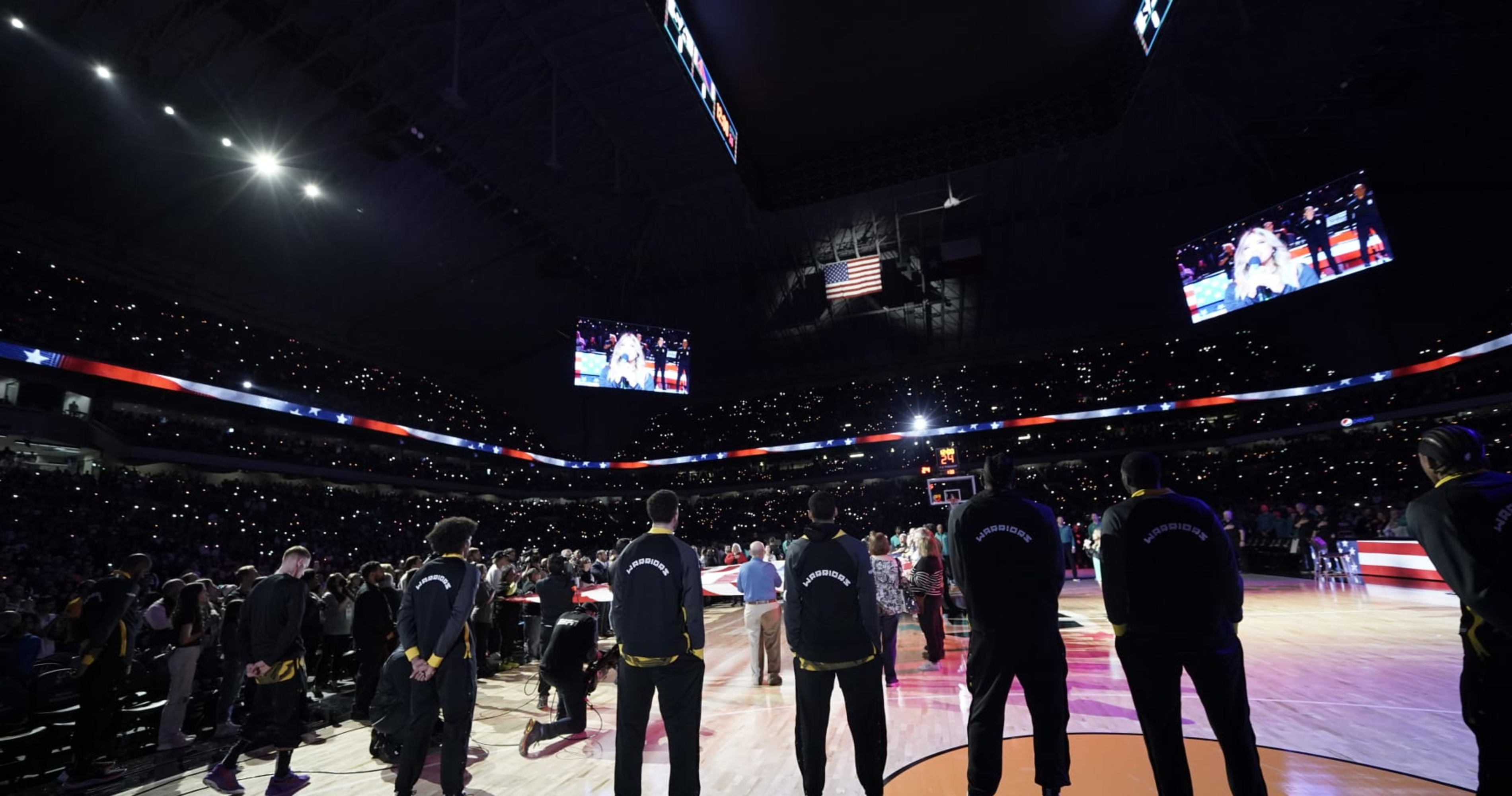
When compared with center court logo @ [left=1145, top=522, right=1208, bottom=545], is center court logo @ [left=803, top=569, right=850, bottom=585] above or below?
below

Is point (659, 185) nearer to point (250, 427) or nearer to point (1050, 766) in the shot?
point (1050, 766)

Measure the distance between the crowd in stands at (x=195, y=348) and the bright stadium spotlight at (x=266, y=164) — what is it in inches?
313

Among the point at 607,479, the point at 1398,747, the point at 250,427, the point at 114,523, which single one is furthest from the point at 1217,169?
the point at 250,427

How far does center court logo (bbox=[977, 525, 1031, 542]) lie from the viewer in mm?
3270

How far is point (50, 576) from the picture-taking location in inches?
482

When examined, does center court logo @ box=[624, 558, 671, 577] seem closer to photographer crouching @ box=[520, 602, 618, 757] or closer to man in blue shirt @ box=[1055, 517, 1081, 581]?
photographer crouching @ box=[520, 602, 618, 757]

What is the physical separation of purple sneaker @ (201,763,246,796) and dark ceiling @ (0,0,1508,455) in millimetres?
10109

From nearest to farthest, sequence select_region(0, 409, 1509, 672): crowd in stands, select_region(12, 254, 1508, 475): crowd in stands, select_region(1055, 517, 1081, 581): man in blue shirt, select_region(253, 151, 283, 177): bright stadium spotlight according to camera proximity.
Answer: select_region(0, 409, 1509, 672): crowd in stands
select_region(253, 151, 283, 177): bright stadium spotlight
select_region(1055, 517, 1081, 581): man in blue shirt
select_region(12, 254, 1508, 475): crowd in stands

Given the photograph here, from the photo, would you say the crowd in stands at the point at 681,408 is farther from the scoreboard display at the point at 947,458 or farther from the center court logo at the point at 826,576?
the center court logo at the point at 826,576

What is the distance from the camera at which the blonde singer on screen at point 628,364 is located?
66.6 ft

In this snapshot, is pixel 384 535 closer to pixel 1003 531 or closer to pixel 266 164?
pixel 266 164

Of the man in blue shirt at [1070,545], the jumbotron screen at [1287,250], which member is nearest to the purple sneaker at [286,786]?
the man in blue shirt at [1070,545]

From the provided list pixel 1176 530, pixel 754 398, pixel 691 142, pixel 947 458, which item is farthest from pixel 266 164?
pixel 754 398

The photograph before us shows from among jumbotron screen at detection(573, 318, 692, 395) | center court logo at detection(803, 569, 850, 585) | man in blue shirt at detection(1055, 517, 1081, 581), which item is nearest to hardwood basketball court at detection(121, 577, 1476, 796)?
center court logo at detection(803, 569, 850, 585)
